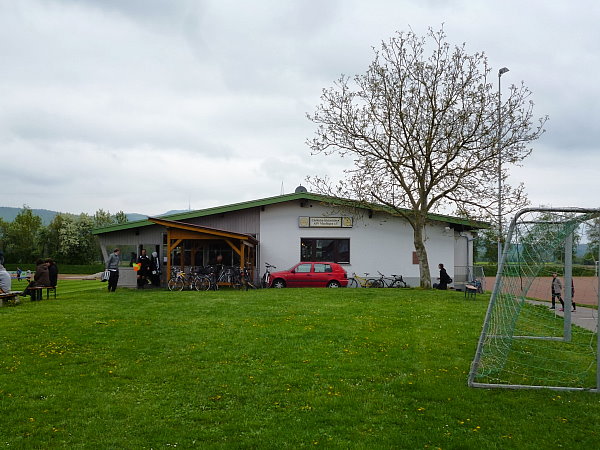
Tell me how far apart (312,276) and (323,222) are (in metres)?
3.39

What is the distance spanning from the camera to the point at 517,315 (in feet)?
30.0

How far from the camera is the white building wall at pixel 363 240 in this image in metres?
26.7

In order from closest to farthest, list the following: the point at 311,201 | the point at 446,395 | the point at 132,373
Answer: the point at 446,395 < the point at 132,373 < the point at 311,201

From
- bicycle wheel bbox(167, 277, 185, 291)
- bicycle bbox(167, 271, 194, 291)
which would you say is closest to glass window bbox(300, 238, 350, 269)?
bicycle bbox(167, 271, 194, 291)

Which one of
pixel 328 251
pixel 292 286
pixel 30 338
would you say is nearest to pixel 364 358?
pixel 30 338

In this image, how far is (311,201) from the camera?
26.7m

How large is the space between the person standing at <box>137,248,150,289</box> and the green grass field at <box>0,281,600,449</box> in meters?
10.6

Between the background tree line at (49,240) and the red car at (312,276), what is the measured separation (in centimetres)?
4508

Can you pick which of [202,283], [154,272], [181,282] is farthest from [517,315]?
[154,272]

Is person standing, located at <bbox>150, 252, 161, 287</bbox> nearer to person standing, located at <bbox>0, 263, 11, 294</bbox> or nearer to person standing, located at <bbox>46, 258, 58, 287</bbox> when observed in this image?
person standing, located at <bbox>46, 258, 58, 287</bbox>

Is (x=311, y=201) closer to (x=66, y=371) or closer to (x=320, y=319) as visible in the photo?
(x=320, y=319)

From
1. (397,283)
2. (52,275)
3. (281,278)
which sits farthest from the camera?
(397,283)

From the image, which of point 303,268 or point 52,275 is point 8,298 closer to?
point 52,275

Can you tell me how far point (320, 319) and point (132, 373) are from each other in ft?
18.1
